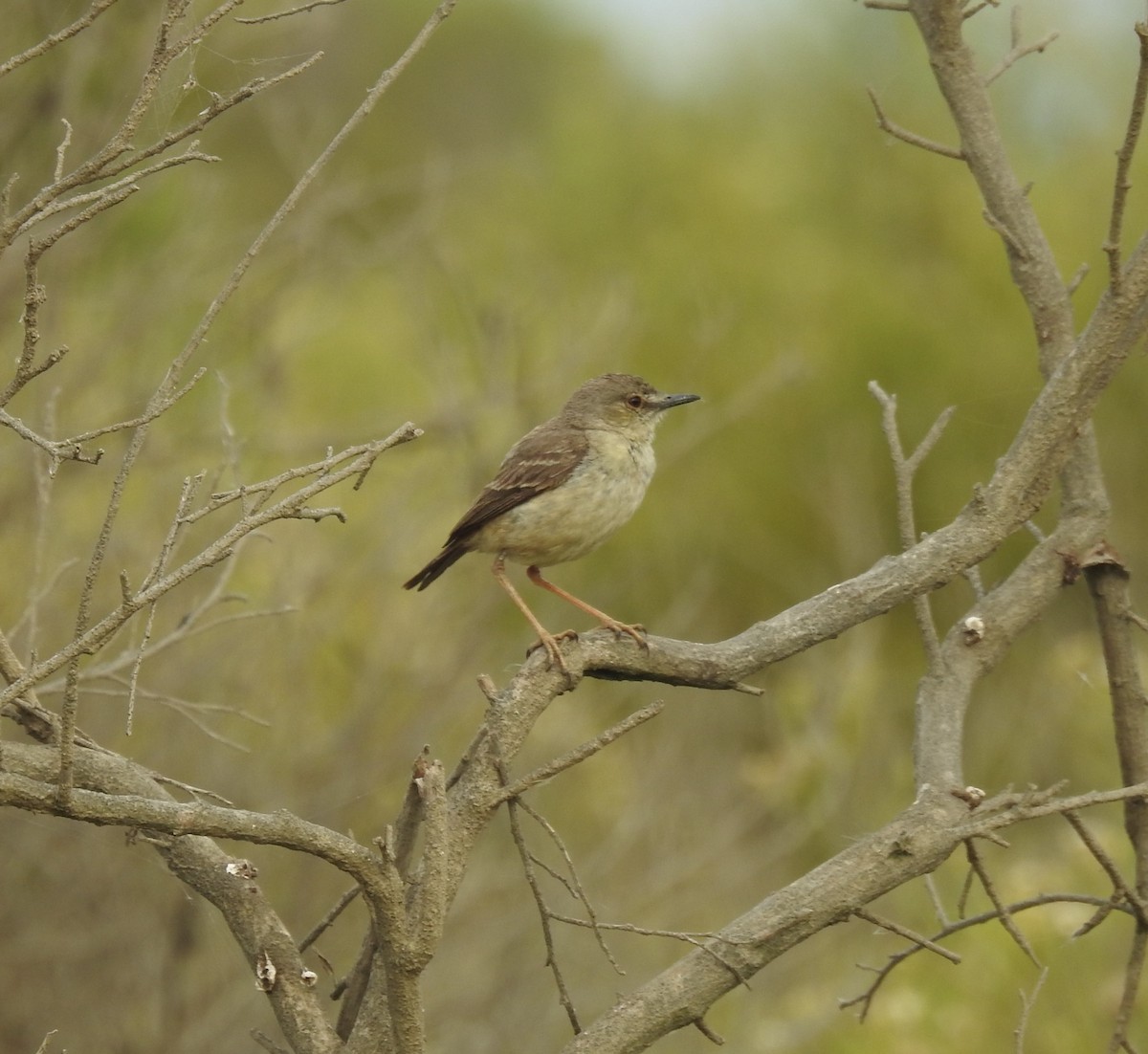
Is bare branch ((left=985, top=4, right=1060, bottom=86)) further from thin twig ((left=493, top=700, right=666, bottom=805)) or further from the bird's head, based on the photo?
thin twig ((left=493, top=700, right=666, bottom=805))

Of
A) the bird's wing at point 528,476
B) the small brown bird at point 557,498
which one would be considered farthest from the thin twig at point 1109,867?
the bird's wing at point 528,476

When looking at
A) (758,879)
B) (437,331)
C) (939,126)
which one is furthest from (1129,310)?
(939,126)

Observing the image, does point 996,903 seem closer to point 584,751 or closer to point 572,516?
point 584,751

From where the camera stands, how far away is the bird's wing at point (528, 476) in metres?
4.82

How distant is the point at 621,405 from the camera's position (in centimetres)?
533

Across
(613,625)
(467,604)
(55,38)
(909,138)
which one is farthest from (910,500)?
(467,604)

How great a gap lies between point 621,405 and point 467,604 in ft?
6.70

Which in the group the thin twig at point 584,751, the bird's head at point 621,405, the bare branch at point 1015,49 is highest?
the bare branch at point 1015,49

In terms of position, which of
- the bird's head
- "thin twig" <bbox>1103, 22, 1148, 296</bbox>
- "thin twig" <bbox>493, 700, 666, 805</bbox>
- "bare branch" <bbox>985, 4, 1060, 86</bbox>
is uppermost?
"bare branch" <bbox>985, 4, 1060, 86</bbox>

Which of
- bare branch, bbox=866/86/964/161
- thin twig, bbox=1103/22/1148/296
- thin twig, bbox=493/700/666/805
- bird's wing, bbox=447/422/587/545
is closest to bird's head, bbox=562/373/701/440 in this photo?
bird's wing, bbox=447/422/587/545

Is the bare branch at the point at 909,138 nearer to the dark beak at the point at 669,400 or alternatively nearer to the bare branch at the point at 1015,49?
the bare branch at the point at 1015,49

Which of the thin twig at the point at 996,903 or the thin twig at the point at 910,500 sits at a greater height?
the thin twig at the point at 910,500

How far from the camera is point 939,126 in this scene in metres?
14.5

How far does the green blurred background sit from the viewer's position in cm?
613
